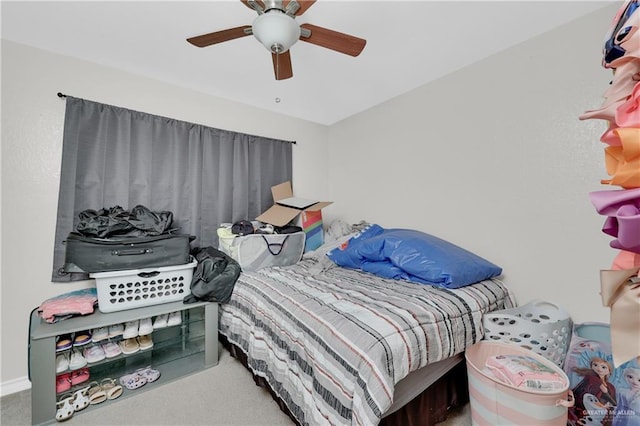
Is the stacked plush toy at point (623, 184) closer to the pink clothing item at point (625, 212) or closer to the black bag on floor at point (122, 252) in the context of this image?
the pink clothing item at point (625, 212)

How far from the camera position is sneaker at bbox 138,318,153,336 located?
1776 millimetres

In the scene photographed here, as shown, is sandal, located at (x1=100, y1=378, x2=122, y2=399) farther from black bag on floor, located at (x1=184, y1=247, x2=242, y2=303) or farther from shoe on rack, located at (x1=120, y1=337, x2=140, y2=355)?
black bag on floor, located at (x1=184, y1=247, x2=242, y2=303)

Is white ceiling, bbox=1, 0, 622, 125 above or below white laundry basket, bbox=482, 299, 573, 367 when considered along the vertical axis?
above

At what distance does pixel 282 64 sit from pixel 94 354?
223cm

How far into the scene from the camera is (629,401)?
1111mm

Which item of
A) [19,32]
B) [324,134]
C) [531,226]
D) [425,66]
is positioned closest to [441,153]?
[425,66]

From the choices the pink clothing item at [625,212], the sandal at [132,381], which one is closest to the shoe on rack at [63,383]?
the sandal at [132,381]

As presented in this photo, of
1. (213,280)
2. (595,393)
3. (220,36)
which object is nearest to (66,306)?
(213,280)

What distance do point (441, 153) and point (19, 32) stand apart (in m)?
3.13

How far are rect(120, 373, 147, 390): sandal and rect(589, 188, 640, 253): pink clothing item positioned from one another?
2403 mm

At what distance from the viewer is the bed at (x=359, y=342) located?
1.04 meters

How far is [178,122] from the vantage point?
2.33 metres

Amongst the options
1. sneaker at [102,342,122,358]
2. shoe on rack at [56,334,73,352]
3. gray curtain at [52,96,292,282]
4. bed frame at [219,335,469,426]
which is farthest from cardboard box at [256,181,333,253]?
shoe on rack at [56,334,73,352]

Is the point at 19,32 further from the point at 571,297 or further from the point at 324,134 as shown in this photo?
the point at 571,297
